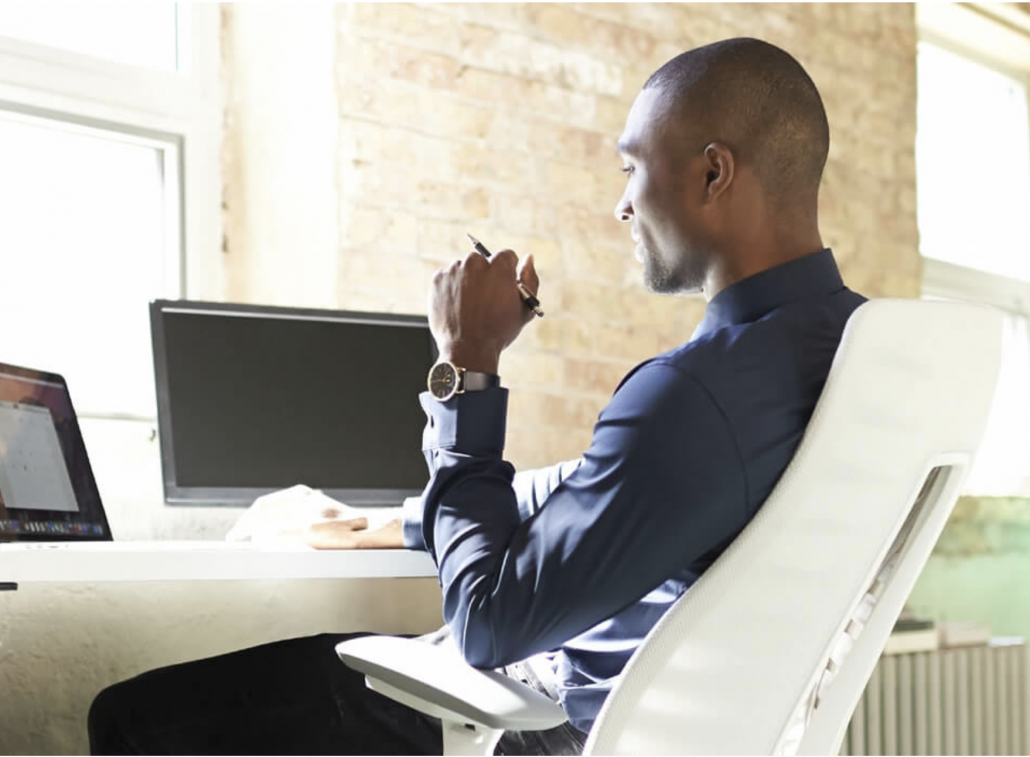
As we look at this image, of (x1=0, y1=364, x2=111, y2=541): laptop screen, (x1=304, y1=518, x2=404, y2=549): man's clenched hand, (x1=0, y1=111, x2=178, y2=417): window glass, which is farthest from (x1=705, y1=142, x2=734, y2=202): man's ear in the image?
(x1=0, y1=111, x2=178, y2=417): window glass

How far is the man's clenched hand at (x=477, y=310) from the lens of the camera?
1369 millimetres

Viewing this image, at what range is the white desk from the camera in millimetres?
1245

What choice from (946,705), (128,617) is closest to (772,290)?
(128,617)

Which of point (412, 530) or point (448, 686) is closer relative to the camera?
point (448, 686)

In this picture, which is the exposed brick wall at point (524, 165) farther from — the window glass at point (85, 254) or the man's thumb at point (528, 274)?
the man's thumb at point (528, 274)

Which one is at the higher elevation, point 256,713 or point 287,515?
point 287,515

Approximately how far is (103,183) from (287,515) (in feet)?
3.10

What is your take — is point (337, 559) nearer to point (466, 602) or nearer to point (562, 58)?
point (466, 602)

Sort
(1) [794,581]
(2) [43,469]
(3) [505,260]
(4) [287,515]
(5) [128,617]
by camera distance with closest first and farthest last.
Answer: (1) [794,581]
(3) [505,260]
(2) [43,469]
(4) [287,515]
(5) [128,617]

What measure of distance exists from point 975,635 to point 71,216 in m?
2.53

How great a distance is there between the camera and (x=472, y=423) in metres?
1.32

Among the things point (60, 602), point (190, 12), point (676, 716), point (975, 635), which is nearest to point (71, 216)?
point (190, 12)

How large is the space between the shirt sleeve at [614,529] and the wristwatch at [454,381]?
0.17m

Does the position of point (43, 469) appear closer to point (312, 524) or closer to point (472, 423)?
point (312, 524)
